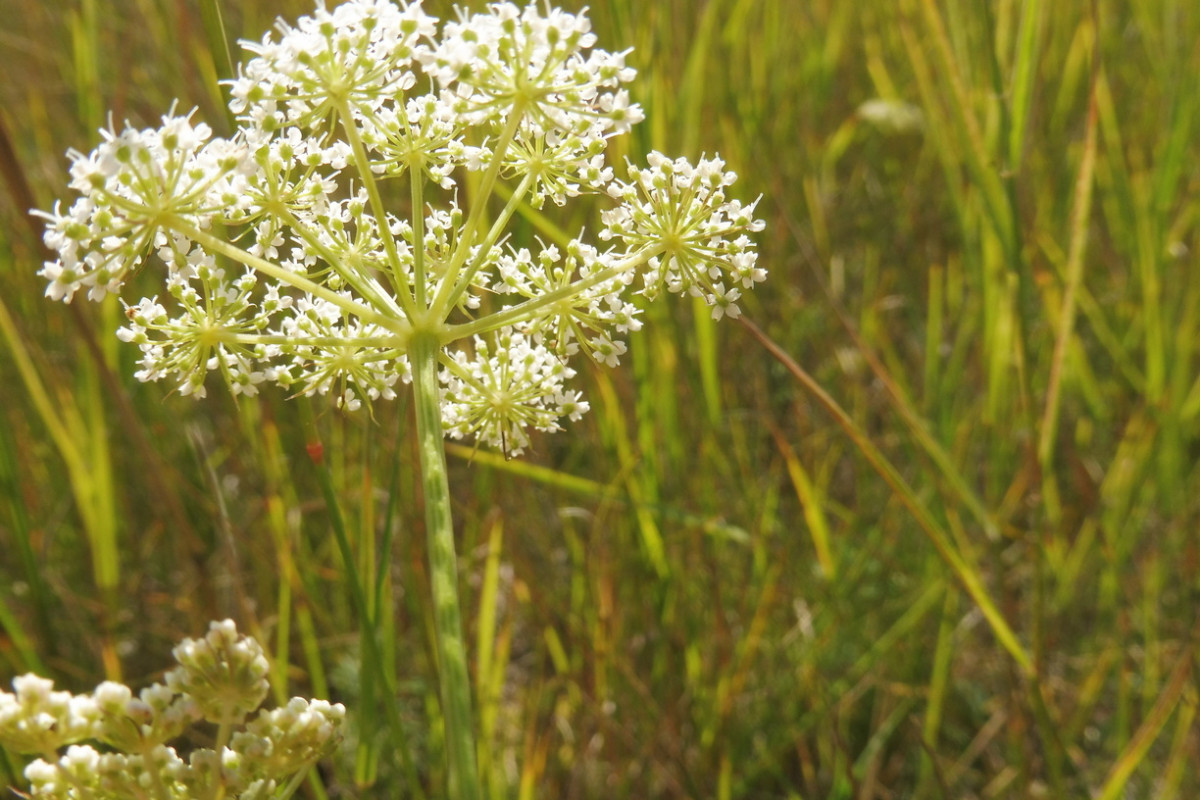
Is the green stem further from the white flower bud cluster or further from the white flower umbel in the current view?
the white flower bud cluster

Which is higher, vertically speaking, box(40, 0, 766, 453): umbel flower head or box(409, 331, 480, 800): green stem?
box(40, 0, 766, 453): umbel flower head

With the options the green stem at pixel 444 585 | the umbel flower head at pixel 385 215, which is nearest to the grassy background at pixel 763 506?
the umbel flower head at pixel 385 215

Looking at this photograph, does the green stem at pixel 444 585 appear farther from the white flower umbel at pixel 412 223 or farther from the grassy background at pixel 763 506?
the grassy background at pixel 763 506

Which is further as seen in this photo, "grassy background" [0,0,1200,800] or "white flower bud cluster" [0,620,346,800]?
"grassy background" [0,0,1200,800]

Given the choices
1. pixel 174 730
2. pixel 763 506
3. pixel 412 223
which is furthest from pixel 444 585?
pixel 763 506

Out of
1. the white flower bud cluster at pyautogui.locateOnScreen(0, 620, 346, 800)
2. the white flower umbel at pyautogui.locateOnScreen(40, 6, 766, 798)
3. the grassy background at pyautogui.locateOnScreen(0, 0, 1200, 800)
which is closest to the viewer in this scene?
the white flower bud cluster at pyautogui.locateOnScreen(0, 620, 346, 800)

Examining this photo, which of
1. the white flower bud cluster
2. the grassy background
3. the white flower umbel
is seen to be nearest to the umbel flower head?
the white flower umbel

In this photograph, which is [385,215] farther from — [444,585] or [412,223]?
[444,585]
